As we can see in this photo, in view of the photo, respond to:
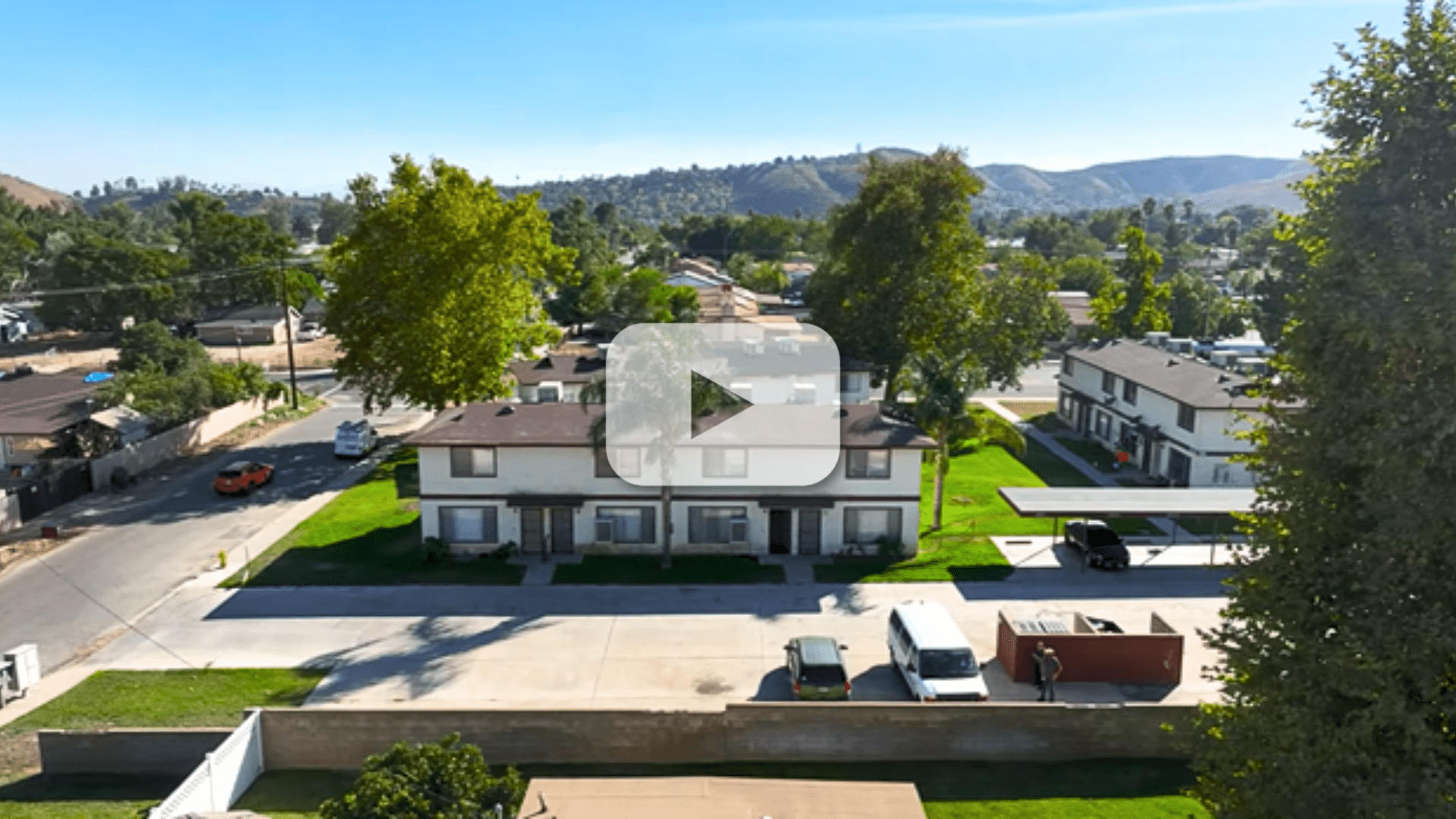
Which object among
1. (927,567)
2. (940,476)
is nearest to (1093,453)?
(940,476)

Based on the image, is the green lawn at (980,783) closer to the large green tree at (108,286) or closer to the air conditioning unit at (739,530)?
the air conditioning unit at (739,530)

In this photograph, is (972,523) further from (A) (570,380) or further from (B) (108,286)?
(B) (108,286)

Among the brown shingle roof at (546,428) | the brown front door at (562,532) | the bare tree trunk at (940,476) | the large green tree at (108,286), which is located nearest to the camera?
the brown shingle roof at (546,428)

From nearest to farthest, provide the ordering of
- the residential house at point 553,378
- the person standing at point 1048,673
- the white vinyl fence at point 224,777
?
the white vinyl fence at point 224,777, the person standing at point 1048,673, the residential house at point 553,378

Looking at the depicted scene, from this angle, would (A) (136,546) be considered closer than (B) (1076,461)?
Yes

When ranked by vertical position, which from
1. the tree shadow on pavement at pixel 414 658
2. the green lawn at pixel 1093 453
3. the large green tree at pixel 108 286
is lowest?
the tree shadow on pavement at pixel 414 658

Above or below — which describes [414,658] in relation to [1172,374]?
below

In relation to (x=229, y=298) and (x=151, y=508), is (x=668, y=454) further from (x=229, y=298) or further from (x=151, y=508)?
(x=229, y=298)

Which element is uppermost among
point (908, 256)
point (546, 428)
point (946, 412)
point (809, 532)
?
point (908, 256)

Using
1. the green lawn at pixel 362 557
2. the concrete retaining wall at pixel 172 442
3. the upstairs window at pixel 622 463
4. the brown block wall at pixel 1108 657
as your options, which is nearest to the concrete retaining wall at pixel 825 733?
the brown block wall at pixel 1108 657
